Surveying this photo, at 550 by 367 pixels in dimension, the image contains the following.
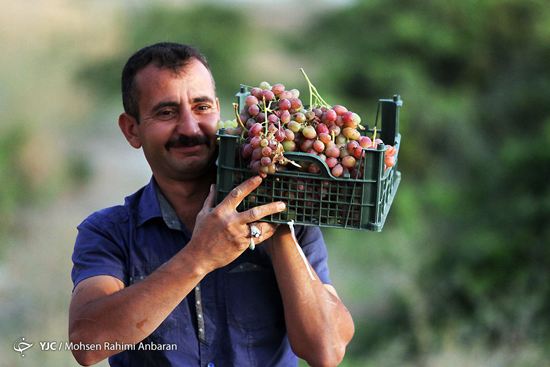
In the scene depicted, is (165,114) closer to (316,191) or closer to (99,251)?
(99,251)

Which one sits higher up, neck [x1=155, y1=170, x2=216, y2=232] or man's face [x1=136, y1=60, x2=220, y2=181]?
man's face [x1=136, y1=60, x2=220, y2=181]

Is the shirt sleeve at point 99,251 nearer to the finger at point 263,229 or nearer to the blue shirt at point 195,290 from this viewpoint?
the blue shirt at point 195,290

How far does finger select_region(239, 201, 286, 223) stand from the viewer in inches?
61.8

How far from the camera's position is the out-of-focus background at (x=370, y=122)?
16.1 feet

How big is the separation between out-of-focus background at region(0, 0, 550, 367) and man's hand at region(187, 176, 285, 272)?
277cm

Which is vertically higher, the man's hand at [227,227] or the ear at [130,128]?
the ear at [130,128]

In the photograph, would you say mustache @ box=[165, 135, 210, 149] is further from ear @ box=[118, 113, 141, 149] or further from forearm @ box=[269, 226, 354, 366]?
forearm @ box=[269, 226, 354, 366]

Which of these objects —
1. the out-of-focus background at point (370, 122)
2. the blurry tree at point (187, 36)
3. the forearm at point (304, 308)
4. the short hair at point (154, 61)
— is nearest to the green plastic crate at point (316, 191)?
the forearm at point (304, 308)

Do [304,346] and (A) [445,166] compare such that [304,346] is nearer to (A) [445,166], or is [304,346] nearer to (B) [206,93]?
(B) [206,93]

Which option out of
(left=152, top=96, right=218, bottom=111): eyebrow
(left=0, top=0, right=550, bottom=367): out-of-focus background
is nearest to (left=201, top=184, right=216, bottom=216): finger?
(left=152, top=96, right=218, bottom=111): eyebrow

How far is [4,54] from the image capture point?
6852 mm

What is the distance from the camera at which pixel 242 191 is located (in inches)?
62.1

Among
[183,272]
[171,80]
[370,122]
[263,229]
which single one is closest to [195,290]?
[183,272]

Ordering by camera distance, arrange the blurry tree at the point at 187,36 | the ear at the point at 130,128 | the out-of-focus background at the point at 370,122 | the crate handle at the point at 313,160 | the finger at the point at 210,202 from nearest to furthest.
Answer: the crate handle at the point at 313,160 < the finger at the point at 210,202 < the ear at the point at 130,128 < the out-of-focus background at the point at 370,122 < the blurry tree at the point at 187,36
